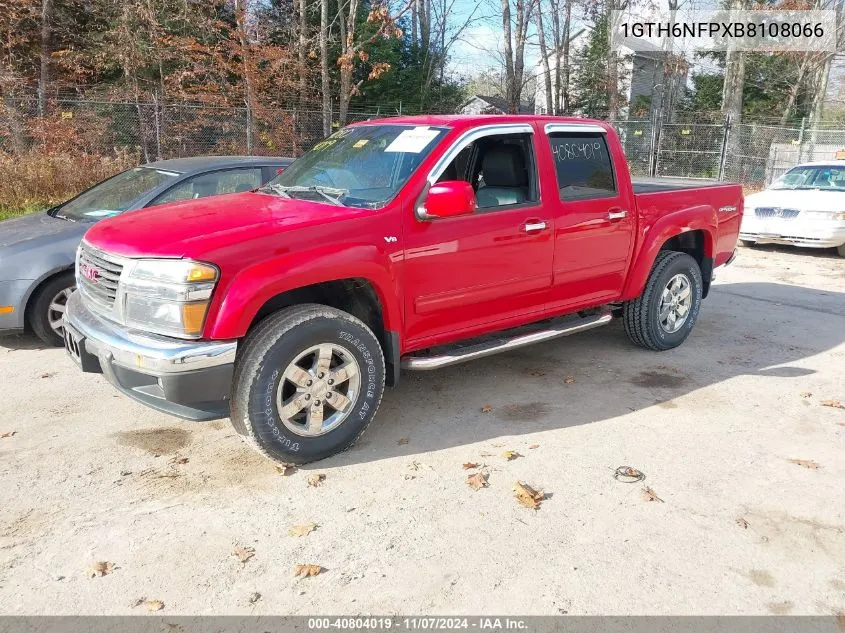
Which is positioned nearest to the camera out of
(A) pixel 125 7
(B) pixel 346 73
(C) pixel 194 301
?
(C) pixel 194 301

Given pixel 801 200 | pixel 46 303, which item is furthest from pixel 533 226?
pixel 801 200

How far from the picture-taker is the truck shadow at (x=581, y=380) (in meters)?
4.39

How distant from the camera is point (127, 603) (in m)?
2.73

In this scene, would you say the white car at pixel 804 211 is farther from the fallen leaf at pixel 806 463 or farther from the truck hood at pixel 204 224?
the truck hood at pixel 204 224

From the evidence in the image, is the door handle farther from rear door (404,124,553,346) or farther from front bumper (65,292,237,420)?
front bumper (65,292,237,420)

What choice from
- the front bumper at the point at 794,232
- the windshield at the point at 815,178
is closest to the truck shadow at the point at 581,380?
the front bumper at the point at 794,232

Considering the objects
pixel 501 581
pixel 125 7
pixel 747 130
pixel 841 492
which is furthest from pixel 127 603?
pixel 747 130

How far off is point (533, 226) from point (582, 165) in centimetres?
84

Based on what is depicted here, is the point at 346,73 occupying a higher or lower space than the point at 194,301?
higher

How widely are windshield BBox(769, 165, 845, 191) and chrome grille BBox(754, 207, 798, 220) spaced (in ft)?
3.23

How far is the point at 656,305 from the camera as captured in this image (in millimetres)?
5809

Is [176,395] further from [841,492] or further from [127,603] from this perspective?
[841,492]

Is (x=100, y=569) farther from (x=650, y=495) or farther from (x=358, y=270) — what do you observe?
(x=650, y=495)
